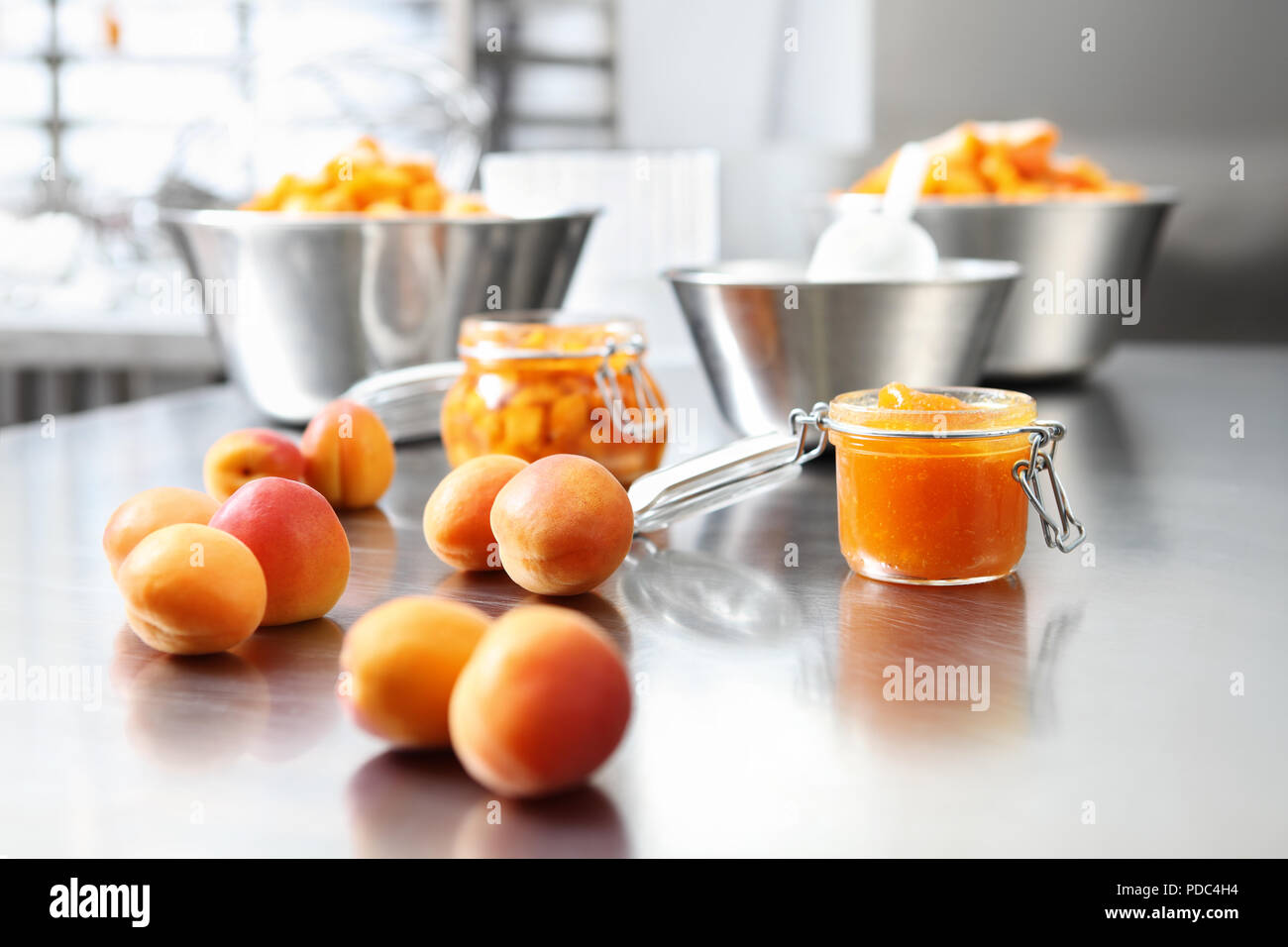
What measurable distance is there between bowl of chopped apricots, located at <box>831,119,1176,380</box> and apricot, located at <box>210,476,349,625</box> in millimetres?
905

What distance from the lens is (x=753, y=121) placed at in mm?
2939

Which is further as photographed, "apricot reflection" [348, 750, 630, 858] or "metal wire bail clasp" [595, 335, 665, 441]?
"metal wire bail clasp" [595, 335, 665, 441]

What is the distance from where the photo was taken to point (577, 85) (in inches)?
141

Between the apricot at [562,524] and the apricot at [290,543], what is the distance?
9 centimetres

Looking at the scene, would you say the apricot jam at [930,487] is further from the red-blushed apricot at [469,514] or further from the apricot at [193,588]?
the apricot at [193,588]

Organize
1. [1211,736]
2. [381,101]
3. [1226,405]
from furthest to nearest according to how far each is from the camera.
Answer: [381,101], [1226,405], [1211,736]

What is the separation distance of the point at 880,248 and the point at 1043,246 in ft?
1.57

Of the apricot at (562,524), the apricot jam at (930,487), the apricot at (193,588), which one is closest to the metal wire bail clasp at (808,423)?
the apricot jam at (930,487)

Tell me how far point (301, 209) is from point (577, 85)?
8.00 ft

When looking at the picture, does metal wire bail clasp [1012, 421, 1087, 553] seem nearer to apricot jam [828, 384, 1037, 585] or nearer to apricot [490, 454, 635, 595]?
apricot jam [828, 384, 1037, 585]

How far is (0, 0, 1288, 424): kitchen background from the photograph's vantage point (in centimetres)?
210

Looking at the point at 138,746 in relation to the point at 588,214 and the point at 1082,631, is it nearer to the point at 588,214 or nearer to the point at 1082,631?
the point at 1082,631

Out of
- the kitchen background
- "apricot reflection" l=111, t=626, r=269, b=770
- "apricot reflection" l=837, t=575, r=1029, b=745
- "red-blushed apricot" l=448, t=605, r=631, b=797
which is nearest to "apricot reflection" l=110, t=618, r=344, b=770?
"apricot reflection" l=111, t=626, r=269, b=770
